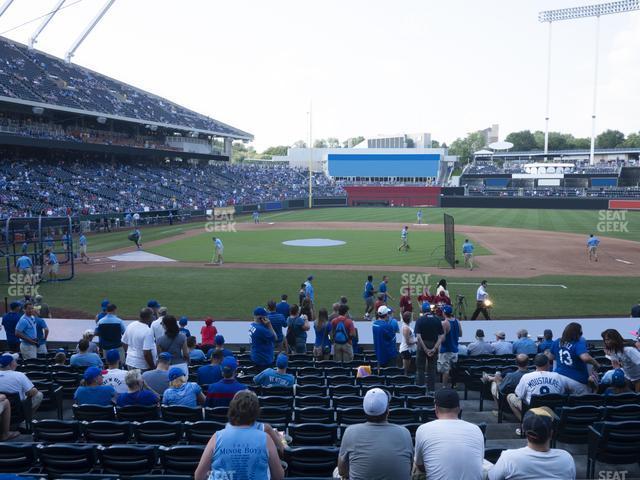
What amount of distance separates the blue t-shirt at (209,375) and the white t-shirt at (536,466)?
5475 millimetres

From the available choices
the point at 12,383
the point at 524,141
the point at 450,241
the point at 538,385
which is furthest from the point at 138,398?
the point at 524,141

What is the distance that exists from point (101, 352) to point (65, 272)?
709 inches

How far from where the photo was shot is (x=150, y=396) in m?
7.14

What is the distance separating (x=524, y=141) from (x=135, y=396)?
147954 mm

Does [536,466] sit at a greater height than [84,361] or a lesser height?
greater

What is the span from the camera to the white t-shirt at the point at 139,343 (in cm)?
981

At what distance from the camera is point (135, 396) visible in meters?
7.13

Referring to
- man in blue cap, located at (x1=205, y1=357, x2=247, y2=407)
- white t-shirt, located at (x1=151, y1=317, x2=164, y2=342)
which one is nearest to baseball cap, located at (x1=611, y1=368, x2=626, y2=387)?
man in blue cap, located at (x1=205, y1=357, x2=247, y2=407)

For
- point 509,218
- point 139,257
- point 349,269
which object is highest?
point 509,218

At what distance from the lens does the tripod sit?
1932 cm

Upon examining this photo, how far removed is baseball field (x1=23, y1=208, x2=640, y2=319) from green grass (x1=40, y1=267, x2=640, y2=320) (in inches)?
1.9

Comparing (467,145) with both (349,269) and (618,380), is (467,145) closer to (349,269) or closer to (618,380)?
(349,269)

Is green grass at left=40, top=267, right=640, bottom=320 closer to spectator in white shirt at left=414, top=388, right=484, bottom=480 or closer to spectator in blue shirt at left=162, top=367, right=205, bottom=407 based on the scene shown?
spectator in blue shirt at left=162, top=367, right=205, bottom=407

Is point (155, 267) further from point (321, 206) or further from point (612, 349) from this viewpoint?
point (321, 206)
